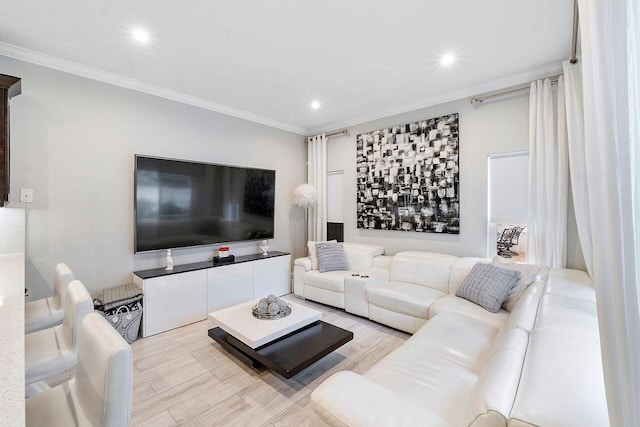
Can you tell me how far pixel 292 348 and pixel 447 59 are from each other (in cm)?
298

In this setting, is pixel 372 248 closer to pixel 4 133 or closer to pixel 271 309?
pixel 271 309

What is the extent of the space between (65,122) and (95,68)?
0.63 m

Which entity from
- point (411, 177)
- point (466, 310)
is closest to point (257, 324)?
point (466, 310)

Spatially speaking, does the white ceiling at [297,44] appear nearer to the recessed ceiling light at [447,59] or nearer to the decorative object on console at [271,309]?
the recessed ceiling light at [447,59]

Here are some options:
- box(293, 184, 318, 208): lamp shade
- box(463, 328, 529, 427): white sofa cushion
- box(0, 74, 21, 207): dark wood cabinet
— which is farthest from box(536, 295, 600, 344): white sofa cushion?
box(0, 74, 21, 207): dark wood cabinet

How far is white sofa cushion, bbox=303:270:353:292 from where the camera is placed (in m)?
3.61

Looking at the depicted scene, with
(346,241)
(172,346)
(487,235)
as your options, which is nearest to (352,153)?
(346,241)

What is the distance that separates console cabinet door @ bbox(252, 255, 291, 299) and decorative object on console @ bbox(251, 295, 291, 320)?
1.31 meters

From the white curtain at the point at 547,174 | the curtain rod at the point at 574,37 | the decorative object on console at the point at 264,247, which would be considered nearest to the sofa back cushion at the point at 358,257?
the decorative object on console at the point at 264,247

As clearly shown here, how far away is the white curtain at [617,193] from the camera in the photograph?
21.8 inches

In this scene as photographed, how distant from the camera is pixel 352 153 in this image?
4.56 m

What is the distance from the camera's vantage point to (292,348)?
87.4 inches

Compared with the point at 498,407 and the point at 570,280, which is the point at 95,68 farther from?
the point at 570,280

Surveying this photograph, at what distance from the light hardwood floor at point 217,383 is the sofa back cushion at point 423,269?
0.69 meters
